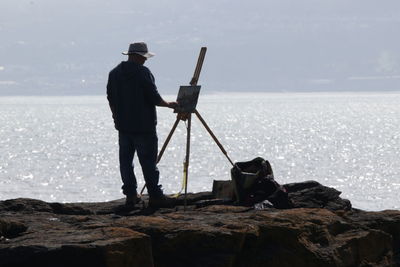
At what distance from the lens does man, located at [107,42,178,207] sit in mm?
11836

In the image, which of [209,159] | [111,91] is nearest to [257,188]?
[111,91]

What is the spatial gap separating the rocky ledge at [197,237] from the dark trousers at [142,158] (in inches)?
13.7

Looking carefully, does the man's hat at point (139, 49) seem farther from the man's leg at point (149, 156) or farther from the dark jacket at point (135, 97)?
the man's leg at point (149, 156)

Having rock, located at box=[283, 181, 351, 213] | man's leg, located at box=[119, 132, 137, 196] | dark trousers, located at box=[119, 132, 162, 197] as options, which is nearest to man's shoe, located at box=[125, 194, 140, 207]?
dark trousers, located at box=[119, 132, 162, 197]

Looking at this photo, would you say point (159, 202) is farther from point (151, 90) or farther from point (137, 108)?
point (151, 90)

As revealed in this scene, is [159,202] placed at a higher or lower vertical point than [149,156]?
lower

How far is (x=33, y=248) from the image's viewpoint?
8.56m

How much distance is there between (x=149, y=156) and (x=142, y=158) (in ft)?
0.27

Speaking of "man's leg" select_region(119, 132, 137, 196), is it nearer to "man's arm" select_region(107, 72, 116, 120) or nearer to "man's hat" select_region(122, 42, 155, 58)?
"man's arm" select_region(107, 72, 116, 120)

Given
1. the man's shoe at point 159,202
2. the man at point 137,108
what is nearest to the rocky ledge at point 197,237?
the man's shoe at point 159,202

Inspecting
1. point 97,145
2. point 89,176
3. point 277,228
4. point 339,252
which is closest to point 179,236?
point 277,228

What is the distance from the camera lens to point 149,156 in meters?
12.0

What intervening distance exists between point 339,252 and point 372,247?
661 mm

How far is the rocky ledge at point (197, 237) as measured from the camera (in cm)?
865
